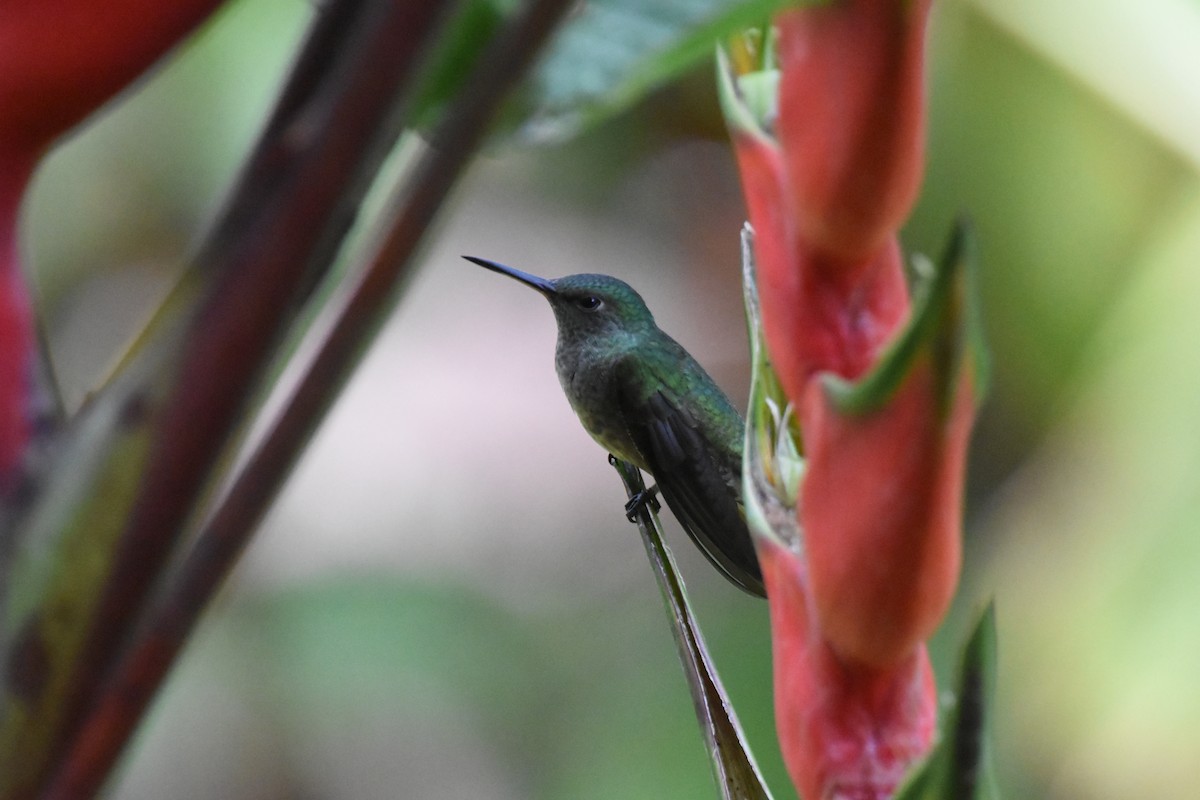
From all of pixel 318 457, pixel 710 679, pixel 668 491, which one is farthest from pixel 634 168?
pixel 710 679

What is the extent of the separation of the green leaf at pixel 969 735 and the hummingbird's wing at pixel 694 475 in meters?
0.30

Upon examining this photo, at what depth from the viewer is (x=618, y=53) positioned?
17 cm

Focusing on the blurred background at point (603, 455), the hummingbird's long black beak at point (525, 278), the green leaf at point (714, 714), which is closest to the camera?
the green leaf at point (714, 714)

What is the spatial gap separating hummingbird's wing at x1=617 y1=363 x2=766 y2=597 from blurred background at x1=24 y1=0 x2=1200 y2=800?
1.22 feet

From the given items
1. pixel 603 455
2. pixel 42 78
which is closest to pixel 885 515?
pixel 42 78

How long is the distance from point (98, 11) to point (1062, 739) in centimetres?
116

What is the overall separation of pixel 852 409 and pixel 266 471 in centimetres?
9

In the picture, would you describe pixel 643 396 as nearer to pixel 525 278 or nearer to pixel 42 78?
pixel 525 278

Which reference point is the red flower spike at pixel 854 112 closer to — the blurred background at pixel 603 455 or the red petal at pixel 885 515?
the red petal at pixel 885 515

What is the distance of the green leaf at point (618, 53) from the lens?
0.51ft

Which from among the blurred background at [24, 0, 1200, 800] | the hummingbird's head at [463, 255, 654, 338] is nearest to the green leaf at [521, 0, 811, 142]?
the hummingbird's head at [463, 255, 654, 338]

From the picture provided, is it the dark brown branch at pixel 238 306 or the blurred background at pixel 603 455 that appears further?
the blurred background at pixel 603 455

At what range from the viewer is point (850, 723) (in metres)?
0.23

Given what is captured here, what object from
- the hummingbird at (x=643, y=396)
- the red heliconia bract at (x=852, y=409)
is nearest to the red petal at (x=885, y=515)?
the red heliconia bract at (x=852, y=409)
